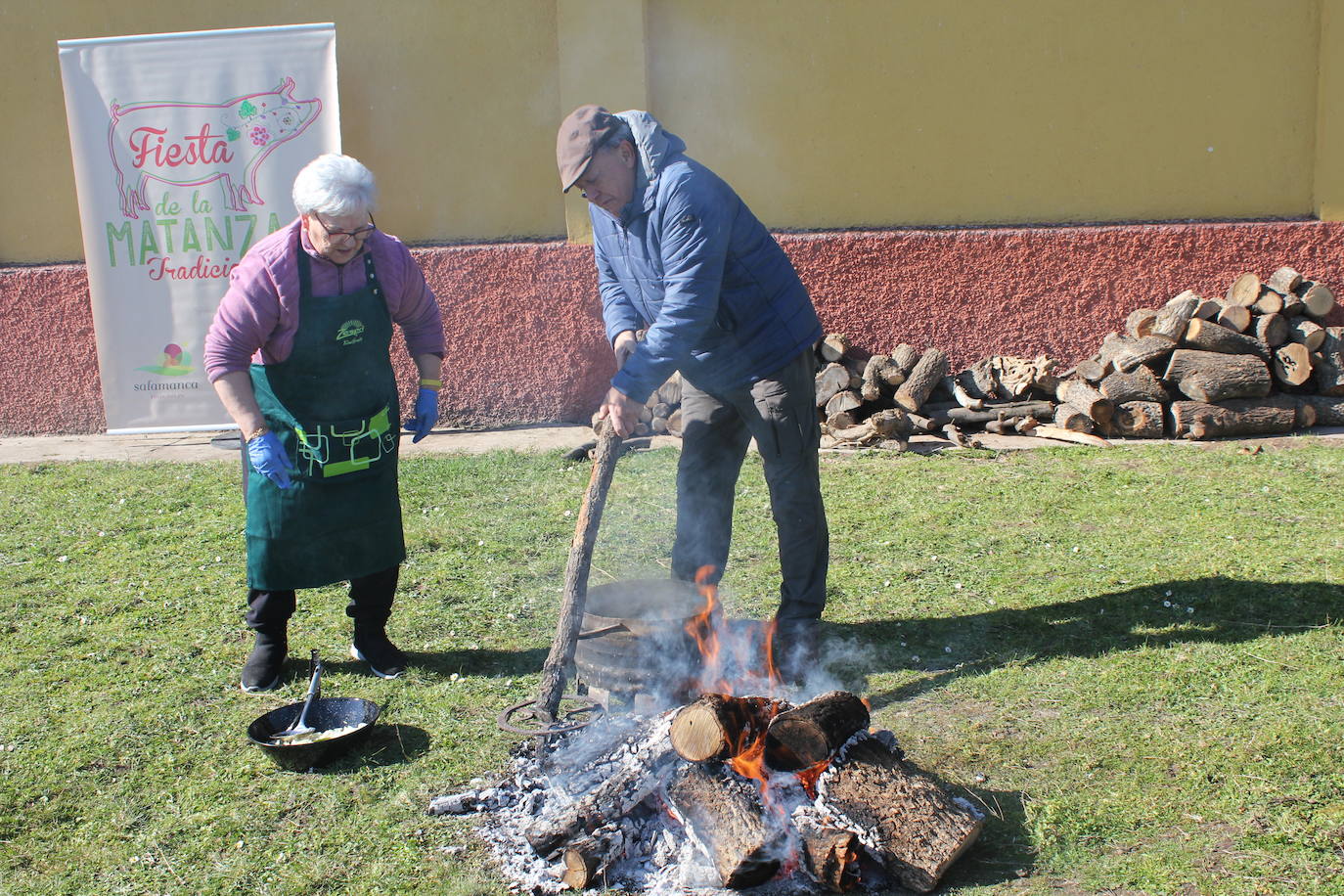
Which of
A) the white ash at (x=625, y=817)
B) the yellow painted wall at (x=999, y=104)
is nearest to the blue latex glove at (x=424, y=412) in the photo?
the white ash at (x=625, y=817)

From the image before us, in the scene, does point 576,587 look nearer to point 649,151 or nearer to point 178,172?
point 649,151

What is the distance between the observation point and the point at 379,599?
414cm

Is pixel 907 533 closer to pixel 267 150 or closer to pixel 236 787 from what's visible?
pixel 236 787

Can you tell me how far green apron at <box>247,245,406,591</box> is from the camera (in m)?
3.78

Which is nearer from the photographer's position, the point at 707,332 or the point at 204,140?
the point at 707,332

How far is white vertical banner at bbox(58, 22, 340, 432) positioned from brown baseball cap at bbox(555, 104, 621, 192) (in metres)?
4.46

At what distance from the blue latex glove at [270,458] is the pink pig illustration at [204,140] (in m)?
4.37

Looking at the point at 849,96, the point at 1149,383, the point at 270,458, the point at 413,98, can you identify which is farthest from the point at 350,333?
the point at 1149,383

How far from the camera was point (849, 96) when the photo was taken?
817 cm

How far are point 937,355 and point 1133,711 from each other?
4443 mm

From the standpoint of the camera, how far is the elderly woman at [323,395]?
11.9 feet

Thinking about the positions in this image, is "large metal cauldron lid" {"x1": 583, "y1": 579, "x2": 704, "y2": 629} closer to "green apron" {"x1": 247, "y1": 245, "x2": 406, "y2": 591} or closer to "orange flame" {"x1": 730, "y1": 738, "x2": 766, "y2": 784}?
"orange flame" {"x1": 730, "y1": 738, "x2": 766, "y2": 784}

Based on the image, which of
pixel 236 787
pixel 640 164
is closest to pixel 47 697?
pixel 236 787

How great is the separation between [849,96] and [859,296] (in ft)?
4.83
